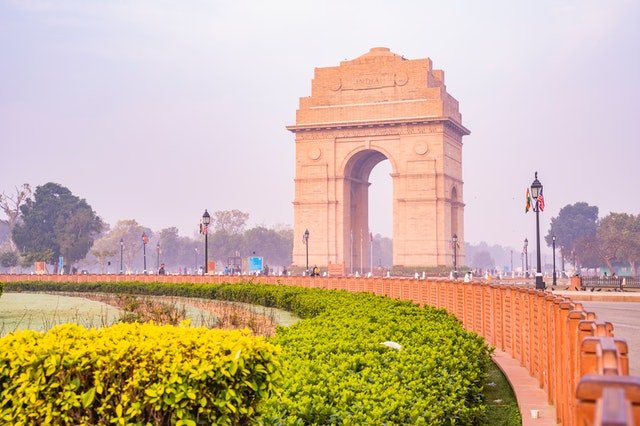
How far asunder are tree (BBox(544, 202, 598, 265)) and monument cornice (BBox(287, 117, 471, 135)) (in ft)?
313

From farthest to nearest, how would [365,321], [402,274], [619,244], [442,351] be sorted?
[619,244] < [402,274] < [365,321] < [442,351]

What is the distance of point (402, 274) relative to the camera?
62594mm

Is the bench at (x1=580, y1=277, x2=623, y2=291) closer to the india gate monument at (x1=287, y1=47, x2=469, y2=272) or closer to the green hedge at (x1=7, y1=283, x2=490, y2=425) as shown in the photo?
the india gate monument at (x1=287, y1=47, x2=469, y2=272)

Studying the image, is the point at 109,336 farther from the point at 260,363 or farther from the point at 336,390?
the point at 336,390

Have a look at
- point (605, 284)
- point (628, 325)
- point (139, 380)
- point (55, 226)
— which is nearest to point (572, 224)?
point (55, 226)

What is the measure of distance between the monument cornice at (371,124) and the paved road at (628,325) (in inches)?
1393

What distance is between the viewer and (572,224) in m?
157

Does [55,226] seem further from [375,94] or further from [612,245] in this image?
[612,245]

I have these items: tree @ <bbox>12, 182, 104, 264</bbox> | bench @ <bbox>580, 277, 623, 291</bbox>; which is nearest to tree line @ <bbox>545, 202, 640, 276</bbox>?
tree @ <bbox>12, 182, 104, 264</bbox>

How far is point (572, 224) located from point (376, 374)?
156721mm

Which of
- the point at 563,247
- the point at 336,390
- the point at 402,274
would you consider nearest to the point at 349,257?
the point at 402,274

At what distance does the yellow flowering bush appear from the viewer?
17.4ft

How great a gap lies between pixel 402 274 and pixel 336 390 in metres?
57.2

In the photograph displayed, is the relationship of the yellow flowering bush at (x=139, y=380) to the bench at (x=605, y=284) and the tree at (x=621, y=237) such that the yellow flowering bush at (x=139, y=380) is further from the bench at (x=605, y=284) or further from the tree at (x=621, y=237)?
the tree at (x=621, y=237)
